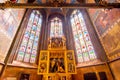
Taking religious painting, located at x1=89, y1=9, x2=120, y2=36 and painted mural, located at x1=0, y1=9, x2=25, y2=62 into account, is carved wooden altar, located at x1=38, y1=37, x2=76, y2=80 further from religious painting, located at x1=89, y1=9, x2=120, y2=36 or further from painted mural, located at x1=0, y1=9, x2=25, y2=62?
religious painting, located at x1=89, y1=9, x2=120, y2=36

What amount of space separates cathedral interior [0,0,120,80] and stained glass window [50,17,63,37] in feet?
0.35

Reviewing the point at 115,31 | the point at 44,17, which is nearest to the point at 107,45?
the point at 115,31

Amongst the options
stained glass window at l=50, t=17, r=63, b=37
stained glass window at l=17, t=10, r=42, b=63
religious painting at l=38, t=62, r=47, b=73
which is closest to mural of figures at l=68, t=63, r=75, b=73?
religious painting at l=38, t=62, r=47, b=73

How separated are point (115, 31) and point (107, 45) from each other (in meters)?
1.25

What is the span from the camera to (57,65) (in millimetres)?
6066

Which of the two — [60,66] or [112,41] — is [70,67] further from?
[112,41]

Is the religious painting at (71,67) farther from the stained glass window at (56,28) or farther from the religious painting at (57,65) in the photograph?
the stained glass window at (56,28)

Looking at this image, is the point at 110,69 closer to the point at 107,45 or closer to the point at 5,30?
the point at 107,45

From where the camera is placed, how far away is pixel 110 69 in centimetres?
673

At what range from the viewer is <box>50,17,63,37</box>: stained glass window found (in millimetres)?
10891

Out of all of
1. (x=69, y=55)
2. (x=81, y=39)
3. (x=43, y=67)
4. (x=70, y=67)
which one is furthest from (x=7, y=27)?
(x=81, y=39)

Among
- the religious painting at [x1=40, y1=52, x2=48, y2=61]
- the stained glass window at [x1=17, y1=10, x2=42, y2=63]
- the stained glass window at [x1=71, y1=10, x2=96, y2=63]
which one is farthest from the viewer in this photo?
the stained glass window at [x1=71, y1=10, x2=96, y2=63]

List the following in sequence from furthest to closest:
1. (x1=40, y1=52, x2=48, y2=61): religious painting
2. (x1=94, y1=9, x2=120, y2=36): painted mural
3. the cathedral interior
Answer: (x1=40, y1=52, x2=48, y2=61): religious painting, (x1=94, y1=9, x2=120, y2=36): painted mural, the cathedral interior

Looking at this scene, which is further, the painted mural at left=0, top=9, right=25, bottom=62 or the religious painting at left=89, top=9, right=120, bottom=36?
the religious painting at left=89, top=9, right=120, bottom=36
